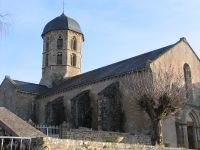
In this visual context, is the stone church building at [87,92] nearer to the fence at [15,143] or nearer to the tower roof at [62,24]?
the tower roof at [62,24]

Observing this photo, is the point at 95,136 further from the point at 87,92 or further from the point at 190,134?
the point at 190,134

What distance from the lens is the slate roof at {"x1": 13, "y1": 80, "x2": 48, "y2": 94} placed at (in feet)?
95.8

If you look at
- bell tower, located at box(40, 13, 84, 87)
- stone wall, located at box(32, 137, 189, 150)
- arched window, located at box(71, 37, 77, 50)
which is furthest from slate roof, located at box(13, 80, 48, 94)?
stone wall, located at box(32, 137, 189, 150)

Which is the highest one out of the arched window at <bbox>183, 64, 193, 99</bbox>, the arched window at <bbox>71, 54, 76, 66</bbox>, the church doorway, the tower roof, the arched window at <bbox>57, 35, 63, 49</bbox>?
the tower roof

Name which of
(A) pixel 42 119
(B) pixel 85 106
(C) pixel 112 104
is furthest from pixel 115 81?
(A) pixel 42 119

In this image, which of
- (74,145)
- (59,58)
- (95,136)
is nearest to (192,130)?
(95,136)

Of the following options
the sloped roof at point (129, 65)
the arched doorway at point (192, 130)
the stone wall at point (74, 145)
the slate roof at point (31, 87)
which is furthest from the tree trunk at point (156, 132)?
the slate roof at point (31, 87)

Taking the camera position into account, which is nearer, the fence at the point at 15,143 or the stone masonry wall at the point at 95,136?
the fence at the point at 15,143

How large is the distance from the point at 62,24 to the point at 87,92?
45.8 ft

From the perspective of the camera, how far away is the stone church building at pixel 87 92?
19.7 m

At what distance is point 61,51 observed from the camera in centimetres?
3347

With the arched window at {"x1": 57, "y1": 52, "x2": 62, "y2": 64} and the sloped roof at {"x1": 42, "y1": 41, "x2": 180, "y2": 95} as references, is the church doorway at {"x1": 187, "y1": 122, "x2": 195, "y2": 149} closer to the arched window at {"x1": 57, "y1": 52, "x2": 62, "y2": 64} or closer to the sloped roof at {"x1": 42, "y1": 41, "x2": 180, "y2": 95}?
the sloped roof at {"x1": 42, "y1": 41, "x2": 180, "y2": 95}

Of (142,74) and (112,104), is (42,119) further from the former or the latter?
(142,74)

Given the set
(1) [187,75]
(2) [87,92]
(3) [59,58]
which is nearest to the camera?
(1) [187,75]
